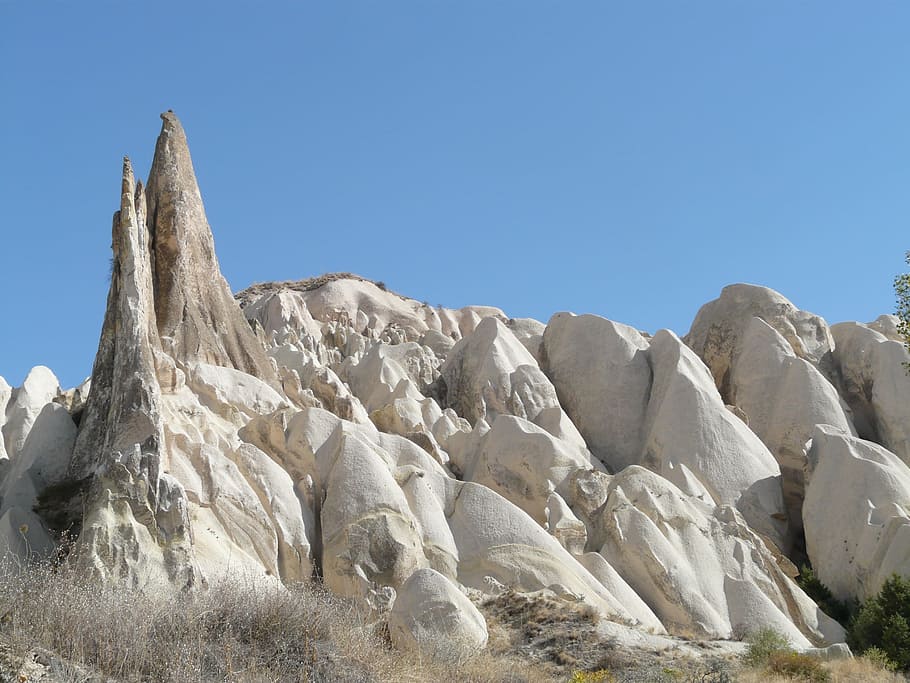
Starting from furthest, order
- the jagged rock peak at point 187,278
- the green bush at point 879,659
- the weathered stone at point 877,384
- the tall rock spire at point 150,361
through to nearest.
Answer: the weathered stone at point 877,384 < the jagged rock peak at point 187,278 < the green bush at point 879,659 < the tall rock spire at point 150,361

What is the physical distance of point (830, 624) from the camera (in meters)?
21.9

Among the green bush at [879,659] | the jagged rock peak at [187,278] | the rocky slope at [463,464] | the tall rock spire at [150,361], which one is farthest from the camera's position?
the jagged rock peak at [187,278]

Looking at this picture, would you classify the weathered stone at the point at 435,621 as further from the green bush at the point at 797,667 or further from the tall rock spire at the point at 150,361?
the green bush at the point at 797,667

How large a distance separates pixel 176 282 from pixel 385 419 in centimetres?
606

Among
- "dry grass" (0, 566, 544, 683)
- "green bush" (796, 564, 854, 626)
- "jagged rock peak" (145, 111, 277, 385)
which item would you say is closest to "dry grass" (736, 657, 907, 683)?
"dry grass" (0, 566, 544, 683)

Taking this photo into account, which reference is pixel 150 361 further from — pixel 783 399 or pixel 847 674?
pixel 783 399

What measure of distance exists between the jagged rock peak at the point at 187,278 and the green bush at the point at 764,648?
13310mm

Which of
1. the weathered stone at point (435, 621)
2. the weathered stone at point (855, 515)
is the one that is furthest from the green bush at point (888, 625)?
the weathered stone at point (435, 621)

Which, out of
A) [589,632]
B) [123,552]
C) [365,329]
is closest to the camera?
[123,552]

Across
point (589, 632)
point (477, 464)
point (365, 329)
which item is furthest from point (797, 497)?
point (365, 329)

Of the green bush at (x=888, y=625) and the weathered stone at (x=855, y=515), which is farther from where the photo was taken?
the weathered stone at (x=855, y=515)

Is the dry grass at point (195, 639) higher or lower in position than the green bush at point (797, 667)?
higher

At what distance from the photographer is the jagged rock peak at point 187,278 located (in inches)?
990

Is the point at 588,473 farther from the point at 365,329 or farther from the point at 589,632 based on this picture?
the point at 365,329
